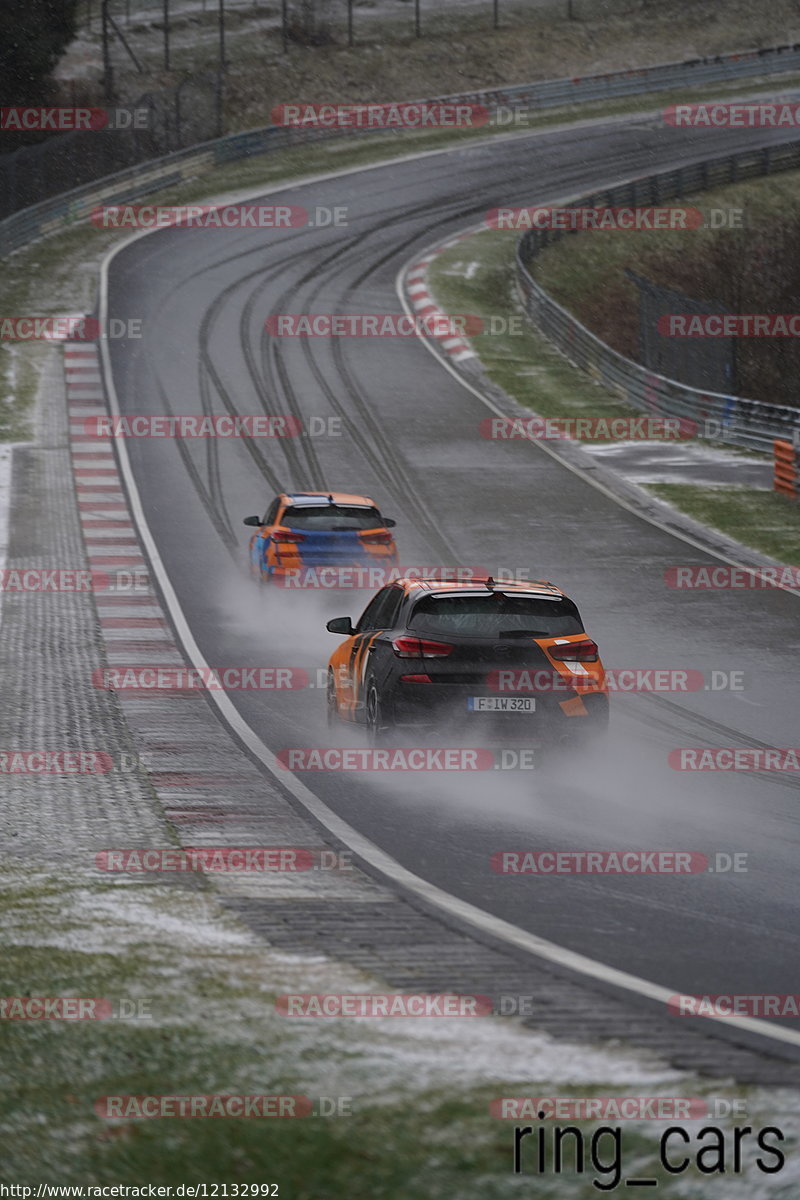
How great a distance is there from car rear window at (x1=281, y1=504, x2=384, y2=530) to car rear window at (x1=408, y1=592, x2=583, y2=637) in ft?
26.7

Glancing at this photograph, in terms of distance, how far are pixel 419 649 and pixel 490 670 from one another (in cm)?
58

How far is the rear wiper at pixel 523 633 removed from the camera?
12.2 meters

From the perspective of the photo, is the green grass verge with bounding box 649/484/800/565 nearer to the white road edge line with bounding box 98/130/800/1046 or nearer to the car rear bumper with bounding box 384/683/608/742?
the white road edge line with bounding box 98/130/800/1046

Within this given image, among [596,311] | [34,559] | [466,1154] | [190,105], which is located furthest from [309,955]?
[190,105]

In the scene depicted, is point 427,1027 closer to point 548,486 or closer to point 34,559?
point 34,559

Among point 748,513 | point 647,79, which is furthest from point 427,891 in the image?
point 647,79

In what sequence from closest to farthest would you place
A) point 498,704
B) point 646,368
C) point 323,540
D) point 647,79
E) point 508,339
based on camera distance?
point 498,704
point 323,540
point 646,368
point 508,339
point 647,79

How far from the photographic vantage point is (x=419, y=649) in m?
12.3

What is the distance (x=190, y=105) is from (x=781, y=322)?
2630cm

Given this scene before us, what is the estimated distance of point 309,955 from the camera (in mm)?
7469

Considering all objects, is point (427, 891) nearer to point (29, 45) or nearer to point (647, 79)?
point (29, 45)

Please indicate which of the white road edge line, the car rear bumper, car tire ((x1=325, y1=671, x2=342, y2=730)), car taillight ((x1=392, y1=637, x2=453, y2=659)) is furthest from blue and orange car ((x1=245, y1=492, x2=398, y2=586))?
the car rear bumper

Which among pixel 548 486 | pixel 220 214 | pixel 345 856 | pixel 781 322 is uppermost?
pixel 220 214

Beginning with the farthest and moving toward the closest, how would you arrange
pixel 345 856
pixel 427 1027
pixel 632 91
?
pixel 632 91, pixel 345 856, pixel 427 1027
